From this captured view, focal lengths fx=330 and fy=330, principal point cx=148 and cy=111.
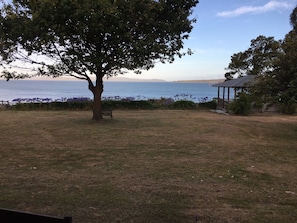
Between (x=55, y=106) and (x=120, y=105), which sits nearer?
(x=55, y=106)

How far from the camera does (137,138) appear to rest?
1135 cm

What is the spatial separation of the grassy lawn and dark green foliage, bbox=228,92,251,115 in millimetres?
12662

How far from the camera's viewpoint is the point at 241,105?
23.9 m

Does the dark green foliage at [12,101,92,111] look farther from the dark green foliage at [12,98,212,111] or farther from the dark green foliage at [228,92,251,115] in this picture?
the dark green foliage at [228,92,251,115]

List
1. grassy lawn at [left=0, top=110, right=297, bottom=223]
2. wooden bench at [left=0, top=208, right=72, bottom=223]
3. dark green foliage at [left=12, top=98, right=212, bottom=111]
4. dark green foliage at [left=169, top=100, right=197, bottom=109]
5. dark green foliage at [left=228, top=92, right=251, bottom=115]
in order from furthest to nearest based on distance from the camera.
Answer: dark green foliage at [left=169, top=100, right=197, bottom=109] < dark green foliage at [left=12, top=98, right=212, bottom=111] < dark green foliage at [left=228, top=92, right=251, bottom=115] < grassy lawn at [left=0, top=110, right=297, bottom=223] < wooden bench at [left=0, top=208, right=72, bottom=223]

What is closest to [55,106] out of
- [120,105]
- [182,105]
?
[120,105]

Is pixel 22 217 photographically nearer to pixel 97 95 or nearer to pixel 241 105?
pixel 97 95

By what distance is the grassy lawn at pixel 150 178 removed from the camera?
447 centimetres

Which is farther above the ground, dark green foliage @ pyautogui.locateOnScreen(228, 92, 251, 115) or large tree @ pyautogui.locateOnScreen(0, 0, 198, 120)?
large tree @ pyautogui.locateOnScreen(0, 0, 198, 120)

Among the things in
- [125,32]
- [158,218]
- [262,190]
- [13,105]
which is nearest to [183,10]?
[125,32]

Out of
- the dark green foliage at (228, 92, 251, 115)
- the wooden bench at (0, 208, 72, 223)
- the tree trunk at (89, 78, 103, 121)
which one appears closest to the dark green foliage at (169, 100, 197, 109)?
the dark green foliage at (228, 92, 251, 115)

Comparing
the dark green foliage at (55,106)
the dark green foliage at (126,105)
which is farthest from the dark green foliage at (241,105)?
the dark green foliage at (55,106)

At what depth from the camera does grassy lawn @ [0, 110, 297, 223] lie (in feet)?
14.7

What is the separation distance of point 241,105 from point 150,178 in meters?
19.1
